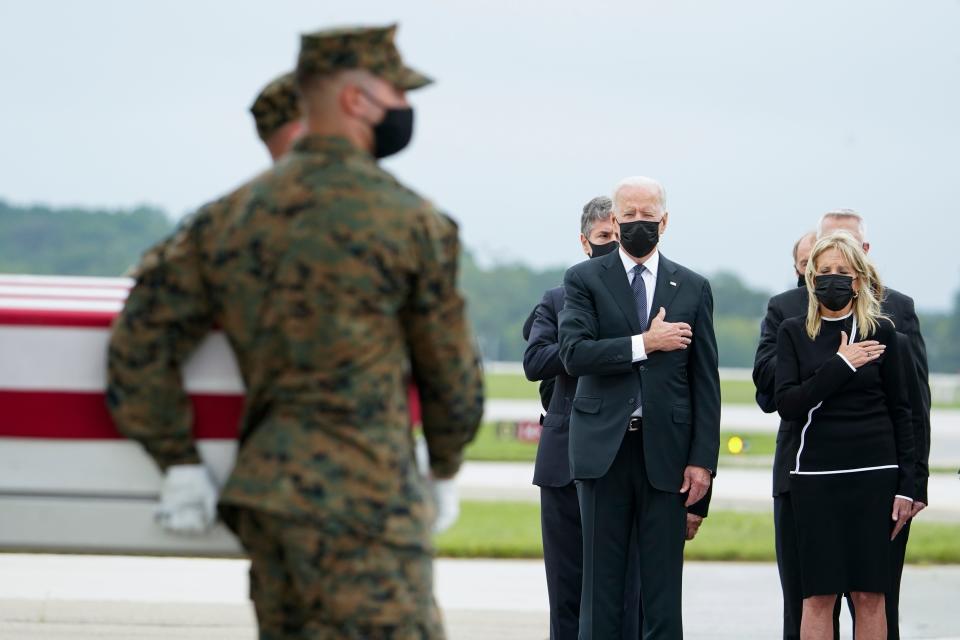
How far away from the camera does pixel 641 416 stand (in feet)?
17.1

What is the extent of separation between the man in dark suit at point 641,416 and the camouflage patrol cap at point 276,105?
1754 mm

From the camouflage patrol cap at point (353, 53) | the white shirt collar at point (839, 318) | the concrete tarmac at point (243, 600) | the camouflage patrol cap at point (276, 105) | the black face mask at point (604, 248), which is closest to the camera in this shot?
the camouflage patrol cap at point (353, 53)

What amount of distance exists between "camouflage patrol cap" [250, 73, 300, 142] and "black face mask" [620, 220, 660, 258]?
1.80 m

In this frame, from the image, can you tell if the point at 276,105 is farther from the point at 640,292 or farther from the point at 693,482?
the point at 693,482

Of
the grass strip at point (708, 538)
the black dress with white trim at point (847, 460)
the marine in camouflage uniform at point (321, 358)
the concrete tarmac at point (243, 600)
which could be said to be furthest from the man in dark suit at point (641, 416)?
the grass strip at point (708, 538)

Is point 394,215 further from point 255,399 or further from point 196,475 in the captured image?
point 196,475

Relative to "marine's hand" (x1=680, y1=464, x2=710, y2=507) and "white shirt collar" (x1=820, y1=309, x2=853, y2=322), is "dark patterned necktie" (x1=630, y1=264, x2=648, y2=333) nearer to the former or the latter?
"marine's hand" (x1=680, y1=464, x2=710, y2=507)

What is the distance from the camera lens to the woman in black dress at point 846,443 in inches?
208

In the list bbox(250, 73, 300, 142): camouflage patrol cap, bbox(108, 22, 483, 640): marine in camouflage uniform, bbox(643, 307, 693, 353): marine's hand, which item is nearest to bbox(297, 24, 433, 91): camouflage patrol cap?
bbox(108, 22, 483, 640): marine in camouflage uniform

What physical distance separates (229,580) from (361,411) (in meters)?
5.60

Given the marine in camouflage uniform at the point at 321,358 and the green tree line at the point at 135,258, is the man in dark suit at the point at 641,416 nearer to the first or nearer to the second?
the marine in camouflage uniform at the point at 321,358

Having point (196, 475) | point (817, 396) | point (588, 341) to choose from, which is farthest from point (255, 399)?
point (817, 396)

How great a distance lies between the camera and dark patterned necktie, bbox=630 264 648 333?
5.35 metres

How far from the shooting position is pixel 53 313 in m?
3.47
